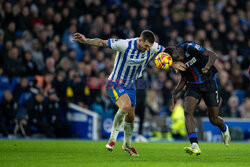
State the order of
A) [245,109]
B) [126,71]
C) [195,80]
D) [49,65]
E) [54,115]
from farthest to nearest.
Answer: [245,109] < [49,65] < [54,115] < [195,80] < [126,71]

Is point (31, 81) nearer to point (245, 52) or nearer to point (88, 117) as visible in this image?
point (88, 117)

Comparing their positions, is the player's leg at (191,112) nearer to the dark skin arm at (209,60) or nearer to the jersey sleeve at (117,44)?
the dark skin arm at (209,60)

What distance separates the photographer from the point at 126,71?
30.7 ft

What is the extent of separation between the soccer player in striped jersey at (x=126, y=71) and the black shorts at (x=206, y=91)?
58 cm

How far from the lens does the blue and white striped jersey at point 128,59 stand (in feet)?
30.0

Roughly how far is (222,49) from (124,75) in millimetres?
11742

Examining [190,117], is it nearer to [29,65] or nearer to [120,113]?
[120,113]

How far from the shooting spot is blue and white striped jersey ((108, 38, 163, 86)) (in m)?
9.13

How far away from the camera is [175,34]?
18.7 metres

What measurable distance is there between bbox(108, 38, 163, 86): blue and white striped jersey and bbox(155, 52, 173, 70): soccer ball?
14.8 inches

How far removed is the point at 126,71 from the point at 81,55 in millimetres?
7939

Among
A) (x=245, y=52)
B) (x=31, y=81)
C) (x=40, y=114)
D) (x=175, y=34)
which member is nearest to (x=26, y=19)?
(x=31, y=81)

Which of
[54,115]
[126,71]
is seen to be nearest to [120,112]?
[126,71]

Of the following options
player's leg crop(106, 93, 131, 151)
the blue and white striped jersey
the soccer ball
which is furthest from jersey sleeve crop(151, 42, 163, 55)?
player's leg crop(106, 93, 131, 151)
